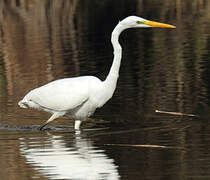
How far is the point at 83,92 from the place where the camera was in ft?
29.9

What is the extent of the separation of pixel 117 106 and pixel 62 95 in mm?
1587

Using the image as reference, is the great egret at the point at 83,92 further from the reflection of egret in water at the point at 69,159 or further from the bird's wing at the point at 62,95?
the reflection of egret in water at the point at 69,159

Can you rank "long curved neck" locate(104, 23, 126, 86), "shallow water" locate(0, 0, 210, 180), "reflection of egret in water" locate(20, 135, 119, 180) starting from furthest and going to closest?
"long curved neck" locate(104, 23, 126, 86) → "shallow water" locate(0, 0, 210, 180) → "reflection of egret in water" locate(20, 135, 119, 180)

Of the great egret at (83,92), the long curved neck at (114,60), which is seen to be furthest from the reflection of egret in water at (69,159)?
the long curved neck at (114,60)

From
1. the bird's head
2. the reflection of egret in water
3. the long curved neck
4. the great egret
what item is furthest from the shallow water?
the bird's head

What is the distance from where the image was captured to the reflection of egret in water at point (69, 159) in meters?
7.37

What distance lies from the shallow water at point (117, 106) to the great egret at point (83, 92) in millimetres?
312

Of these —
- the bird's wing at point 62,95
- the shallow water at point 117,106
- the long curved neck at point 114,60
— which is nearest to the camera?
the shallow water at point 117,106

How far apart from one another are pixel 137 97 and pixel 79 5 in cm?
1723

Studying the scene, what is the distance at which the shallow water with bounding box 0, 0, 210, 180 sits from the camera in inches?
302

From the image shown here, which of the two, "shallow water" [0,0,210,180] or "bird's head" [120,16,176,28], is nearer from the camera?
"shallow water" [0,0,210,180]

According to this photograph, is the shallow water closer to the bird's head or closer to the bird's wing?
the bird's wing

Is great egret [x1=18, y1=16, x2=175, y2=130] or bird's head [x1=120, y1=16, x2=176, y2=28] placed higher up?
bird's head [x1=120, y1=16, x2=176, y2=28]

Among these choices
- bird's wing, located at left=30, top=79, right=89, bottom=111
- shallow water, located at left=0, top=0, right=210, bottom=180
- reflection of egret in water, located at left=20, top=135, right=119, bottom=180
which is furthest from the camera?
bird's wing, located at left=30, top=79, right=89, bottom=111
